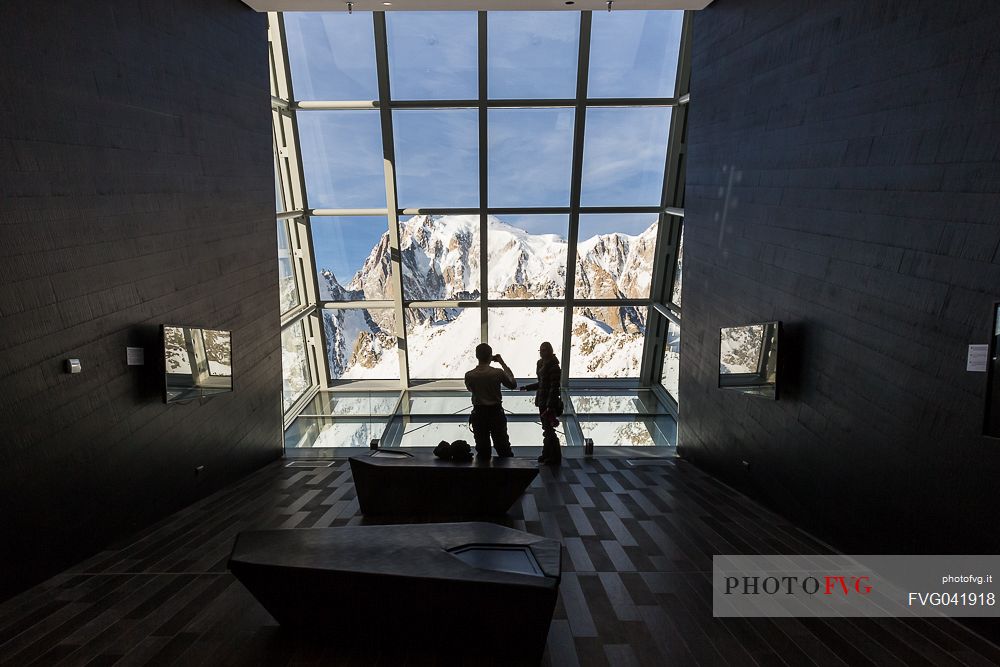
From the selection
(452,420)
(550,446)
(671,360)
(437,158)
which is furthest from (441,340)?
(550,446)

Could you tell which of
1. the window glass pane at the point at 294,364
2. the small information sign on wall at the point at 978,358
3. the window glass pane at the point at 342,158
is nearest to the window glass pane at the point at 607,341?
the window glass pane at the point at 342,158

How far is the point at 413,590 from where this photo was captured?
2.88 metres

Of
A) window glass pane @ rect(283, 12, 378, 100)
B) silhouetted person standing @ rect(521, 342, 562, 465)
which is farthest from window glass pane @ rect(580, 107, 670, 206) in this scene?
silhouetted person standing @ rect(521, 342, 562, 465)

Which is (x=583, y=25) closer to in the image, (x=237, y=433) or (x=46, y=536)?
(x=237, y=433)

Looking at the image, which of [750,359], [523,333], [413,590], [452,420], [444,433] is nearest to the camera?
[413,590]

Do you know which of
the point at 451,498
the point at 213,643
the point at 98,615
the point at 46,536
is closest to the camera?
the point at 213,643

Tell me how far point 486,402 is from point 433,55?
5461mm

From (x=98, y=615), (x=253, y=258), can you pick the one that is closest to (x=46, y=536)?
(x=98, y=615)

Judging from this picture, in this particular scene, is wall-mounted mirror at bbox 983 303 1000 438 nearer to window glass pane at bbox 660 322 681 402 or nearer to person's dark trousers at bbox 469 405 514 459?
person's dark trousers at bbox 469 405 514 459

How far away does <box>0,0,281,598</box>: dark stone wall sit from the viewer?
372cm

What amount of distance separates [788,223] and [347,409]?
7.11 metres

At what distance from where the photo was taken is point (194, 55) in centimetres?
588

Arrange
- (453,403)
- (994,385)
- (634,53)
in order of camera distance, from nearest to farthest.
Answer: (994,385)
(634,53)
(453,403)

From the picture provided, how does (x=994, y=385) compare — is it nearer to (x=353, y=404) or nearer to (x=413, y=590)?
(x=413, y=590)
